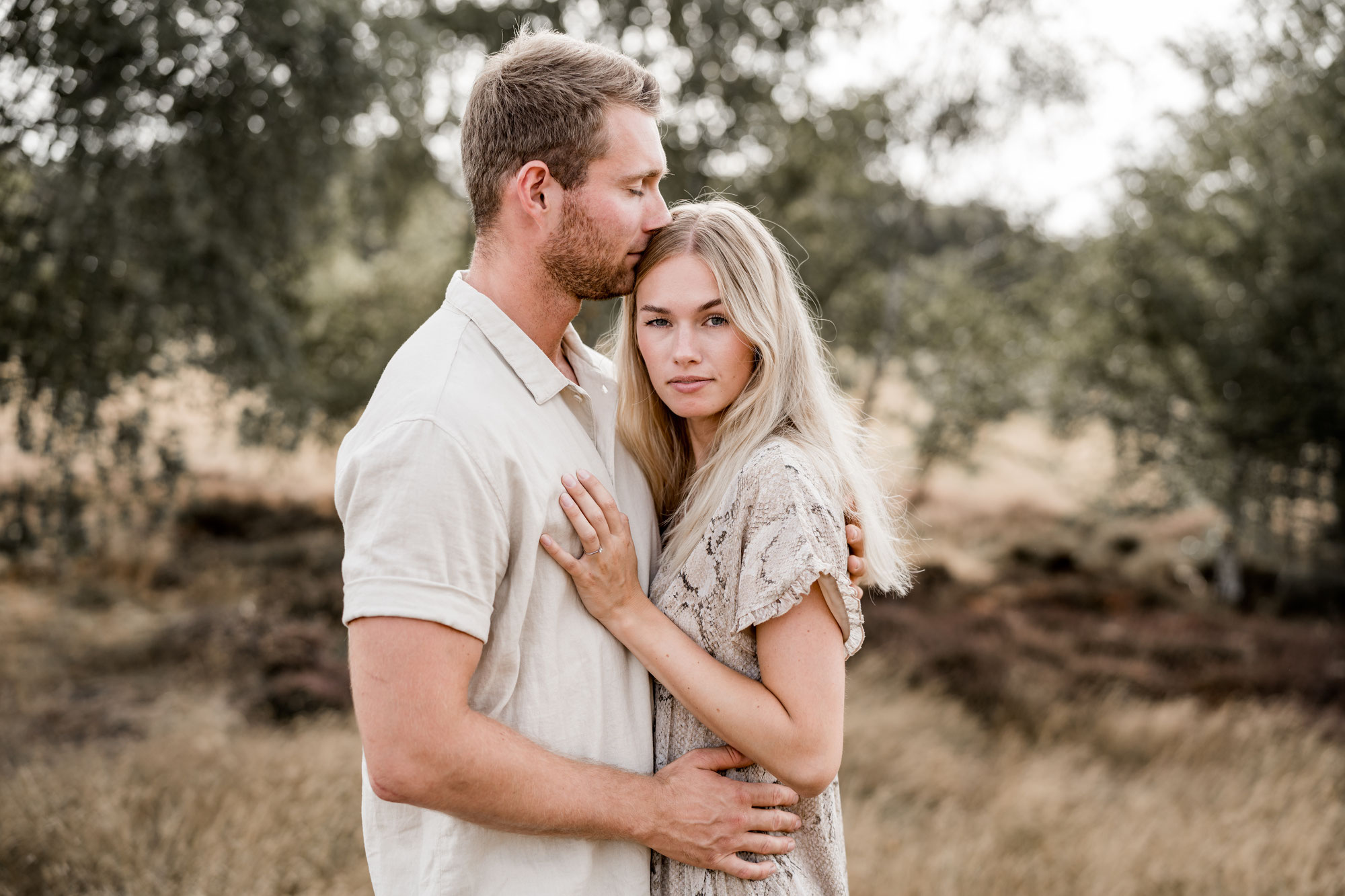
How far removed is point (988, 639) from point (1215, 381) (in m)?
4.97

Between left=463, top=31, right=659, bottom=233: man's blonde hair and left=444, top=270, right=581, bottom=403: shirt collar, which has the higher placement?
left=463, top=31, right=659, bottom=233: man's blonde hair

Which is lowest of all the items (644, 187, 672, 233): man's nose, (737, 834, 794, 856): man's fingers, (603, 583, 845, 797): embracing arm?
(737, 834, 794, 856): man's fingers

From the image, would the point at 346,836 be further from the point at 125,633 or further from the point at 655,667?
the point at 125,633

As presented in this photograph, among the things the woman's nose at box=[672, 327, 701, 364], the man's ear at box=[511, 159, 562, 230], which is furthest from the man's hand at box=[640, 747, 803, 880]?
the man's ear at box=[511, 159, 562, 230]

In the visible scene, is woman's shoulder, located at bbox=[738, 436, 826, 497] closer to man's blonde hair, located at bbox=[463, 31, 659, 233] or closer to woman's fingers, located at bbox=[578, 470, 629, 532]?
woman's fingers, located at bbox=[578, 470, 629, 532]

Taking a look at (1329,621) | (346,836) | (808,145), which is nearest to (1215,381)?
(1329,621)

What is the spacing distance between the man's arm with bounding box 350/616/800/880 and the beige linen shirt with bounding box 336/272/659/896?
6 cm

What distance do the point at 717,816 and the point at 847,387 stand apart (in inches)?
486

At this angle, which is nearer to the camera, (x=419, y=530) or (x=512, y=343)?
(x=419, y=530)

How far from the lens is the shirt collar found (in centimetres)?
189

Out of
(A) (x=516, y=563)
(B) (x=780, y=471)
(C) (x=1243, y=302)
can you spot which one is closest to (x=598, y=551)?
(A) (x=516, y=563)

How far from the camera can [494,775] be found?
1601 millimetres

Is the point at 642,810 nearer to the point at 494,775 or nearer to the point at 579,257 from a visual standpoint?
the point at 494,775

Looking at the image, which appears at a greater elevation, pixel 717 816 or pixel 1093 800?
pixel 717 816
